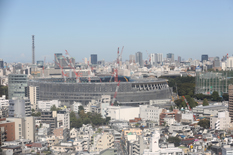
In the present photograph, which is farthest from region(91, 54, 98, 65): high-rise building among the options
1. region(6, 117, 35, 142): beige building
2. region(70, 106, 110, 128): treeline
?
region(6, 117, 35, 142): beige building

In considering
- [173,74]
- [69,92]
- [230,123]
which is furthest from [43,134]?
[173,74]

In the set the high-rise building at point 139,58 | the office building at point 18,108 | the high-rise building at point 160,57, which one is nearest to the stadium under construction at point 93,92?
the office building at point 18,108

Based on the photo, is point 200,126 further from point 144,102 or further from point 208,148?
point 144,102

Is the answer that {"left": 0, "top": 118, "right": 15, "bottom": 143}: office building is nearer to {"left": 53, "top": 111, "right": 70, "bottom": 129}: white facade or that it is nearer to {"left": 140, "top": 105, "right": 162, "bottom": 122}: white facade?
{"left": 53, "top": 111, "right": 70, "bottom": 129}: white facade

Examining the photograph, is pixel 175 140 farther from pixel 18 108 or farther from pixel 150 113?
pixel 18 108

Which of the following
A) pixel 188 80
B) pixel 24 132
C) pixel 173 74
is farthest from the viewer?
pixel 173 74
